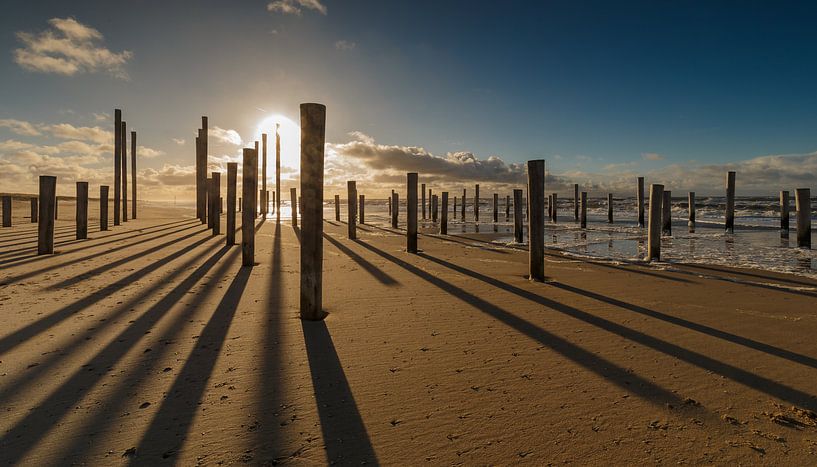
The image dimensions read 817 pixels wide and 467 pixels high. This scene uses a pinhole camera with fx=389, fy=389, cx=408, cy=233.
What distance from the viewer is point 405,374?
2.97m

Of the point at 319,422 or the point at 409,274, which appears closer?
the point at 319,422

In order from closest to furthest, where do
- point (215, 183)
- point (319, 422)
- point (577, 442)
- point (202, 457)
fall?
point (202, 457) < point (577, 442) < point (319, 422) < point (215, 183)

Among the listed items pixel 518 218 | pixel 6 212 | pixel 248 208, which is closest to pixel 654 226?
pixel 518 218

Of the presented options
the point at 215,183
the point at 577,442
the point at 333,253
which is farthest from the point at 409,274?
the point at 215,183

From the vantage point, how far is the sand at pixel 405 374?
2.08 meters

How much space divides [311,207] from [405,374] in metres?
2.18

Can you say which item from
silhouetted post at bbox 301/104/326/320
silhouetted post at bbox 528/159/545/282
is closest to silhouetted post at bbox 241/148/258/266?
silhouetted post at bbox 301/104/326/320

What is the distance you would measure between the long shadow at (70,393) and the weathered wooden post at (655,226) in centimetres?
1008

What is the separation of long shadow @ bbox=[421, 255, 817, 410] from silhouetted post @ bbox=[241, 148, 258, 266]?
17.0 feet

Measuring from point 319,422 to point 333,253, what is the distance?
306 inches

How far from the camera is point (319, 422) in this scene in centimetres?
229

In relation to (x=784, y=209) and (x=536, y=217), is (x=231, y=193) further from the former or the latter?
(x=784, y=209)

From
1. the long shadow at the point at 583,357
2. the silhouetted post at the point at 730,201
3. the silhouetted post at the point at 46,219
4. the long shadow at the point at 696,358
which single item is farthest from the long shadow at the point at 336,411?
the silhouetted post at the point at 730,201

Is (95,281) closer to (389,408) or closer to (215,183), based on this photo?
(389,408)
